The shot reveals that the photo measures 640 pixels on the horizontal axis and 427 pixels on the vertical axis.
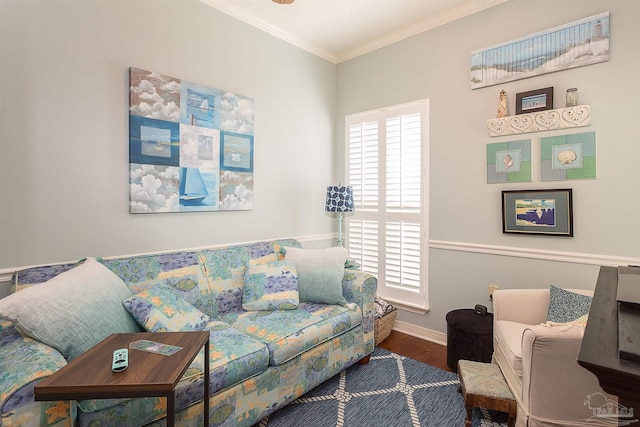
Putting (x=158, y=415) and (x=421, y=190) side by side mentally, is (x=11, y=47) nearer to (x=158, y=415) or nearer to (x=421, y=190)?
(x=158, y=415)

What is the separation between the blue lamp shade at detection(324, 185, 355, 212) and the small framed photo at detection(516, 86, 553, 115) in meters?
1.60

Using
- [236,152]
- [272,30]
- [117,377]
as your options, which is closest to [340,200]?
[236,152]

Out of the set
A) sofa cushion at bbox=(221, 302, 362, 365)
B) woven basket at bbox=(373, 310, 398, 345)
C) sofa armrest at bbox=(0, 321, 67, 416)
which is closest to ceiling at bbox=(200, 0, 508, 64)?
sofa cushion at bbox=(221, 302, 362, 365)

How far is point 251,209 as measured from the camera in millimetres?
3062

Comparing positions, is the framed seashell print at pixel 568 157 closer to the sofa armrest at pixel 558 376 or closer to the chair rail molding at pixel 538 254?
the chair rail molding at pixel 538 254

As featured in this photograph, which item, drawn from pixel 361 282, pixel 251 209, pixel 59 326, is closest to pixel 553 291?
pixel 361 282

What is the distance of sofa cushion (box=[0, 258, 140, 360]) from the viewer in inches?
54.0

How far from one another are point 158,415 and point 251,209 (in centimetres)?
183

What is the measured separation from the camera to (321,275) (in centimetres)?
261

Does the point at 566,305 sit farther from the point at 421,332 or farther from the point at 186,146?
the point at 186,146

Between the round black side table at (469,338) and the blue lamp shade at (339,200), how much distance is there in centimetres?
137

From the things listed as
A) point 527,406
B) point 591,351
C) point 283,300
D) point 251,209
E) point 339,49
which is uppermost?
point 339,49

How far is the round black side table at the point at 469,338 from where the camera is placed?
2.37 metres

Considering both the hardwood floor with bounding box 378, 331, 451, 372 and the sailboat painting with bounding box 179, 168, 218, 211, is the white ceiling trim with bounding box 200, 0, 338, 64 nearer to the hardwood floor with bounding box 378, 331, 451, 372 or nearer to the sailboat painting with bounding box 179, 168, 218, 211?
the sailboat painting with bounding box 179, 168, 218, 211
